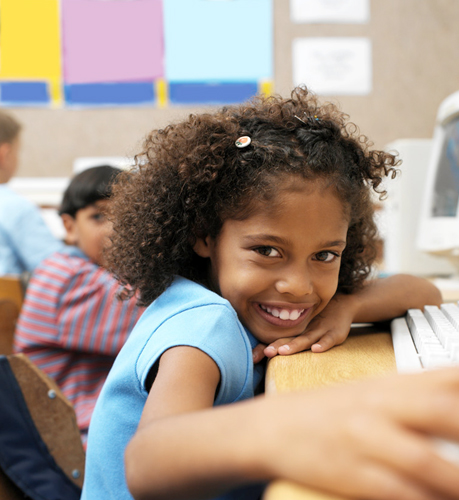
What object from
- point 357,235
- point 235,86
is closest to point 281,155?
point 357,235

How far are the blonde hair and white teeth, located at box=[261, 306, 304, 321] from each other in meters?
1.78

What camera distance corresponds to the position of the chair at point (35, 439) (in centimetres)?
75

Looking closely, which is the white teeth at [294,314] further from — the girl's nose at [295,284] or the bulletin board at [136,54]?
the bulletin board at [136,54]

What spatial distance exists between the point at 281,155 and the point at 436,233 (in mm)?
863

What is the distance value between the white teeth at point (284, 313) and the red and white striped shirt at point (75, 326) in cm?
57

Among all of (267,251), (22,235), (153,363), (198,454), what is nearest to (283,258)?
(267,251)

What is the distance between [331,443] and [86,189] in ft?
4.63

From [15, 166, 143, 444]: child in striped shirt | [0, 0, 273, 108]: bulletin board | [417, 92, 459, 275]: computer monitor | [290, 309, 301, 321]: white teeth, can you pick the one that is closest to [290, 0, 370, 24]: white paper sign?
Result: [0, 0, 273, 108]: bulletin board

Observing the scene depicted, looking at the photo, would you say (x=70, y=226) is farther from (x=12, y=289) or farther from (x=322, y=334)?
(x=322, y=334)

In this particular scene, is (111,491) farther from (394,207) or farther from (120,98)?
(120,98)

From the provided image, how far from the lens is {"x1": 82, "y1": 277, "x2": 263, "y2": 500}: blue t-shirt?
0.53 m

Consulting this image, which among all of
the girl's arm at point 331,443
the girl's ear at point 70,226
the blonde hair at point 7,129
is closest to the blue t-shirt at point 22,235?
the girl's ear at point 70,226

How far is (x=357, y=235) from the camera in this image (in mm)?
900

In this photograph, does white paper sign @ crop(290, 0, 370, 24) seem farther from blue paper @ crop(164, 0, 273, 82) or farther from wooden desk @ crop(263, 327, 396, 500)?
wooden desk @ crop(263, 327, 396, 500)
